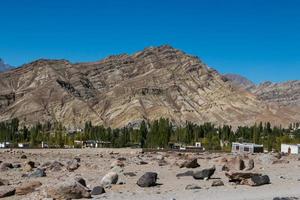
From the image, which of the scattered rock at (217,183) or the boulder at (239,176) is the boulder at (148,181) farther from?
the boulder at (239,176)

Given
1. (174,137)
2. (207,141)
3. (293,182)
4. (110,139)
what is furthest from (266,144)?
(293,182)

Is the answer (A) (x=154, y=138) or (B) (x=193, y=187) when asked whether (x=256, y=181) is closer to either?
(B) (x=193, y=187)

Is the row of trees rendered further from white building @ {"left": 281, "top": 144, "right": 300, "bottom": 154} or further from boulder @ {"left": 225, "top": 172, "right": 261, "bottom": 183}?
boulder @ {"left": 225, "top": 172, "right": 261, "bottom": 183}

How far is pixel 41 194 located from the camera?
2358 cm

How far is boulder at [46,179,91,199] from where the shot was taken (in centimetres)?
2348

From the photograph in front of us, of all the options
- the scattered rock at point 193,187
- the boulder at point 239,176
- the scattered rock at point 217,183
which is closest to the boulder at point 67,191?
the scattered rock at point 193,187

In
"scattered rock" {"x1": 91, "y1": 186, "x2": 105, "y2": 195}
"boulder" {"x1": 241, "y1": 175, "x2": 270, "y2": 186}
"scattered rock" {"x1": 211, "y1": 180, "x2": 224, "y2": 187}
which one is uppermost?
"boulder" {"x1": 241, "y1": 175, "x2": 270, "y2": 186}

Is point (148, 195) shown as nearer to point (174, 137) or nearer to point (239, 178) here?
point (239, 178)

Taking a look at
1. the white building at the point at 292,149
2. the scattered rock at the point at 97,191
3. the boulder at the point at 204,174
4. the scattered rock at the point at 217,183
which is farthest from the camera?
the white building at the point at 292,149

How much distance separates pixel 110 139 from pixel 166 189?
15392 cm

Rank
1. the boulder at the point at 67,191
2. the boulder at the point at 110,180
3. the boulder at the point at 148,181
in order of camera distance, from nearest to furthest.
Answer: the boulder at the point at 67,191
the boulder at the point at 148,181
the boulder at the point at 110,180

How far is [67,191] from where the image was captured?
23734mm

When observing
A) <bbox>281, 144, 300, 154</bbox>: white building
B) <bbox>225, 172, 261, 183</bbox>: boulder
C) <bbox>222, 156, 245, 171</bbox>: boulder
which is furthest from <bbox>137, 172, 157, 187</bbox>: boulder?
<bbox>281, 144, 300, 154</bbox>: white building

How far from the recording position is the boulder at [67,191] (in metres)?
23.5
